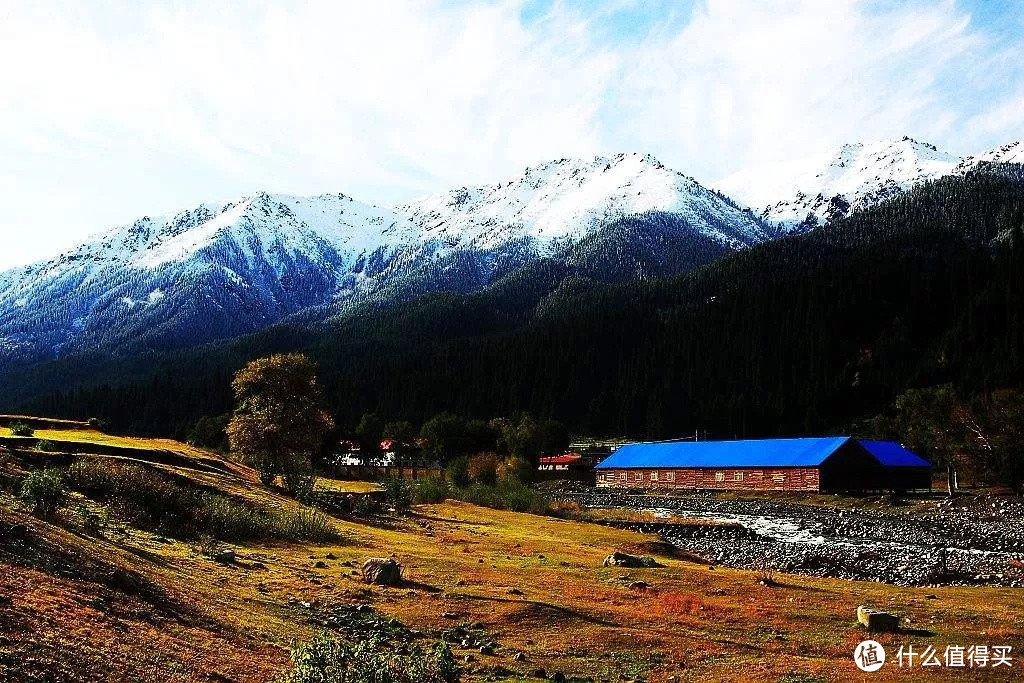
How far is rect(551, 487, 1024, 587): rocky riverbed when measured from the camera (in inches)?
1358

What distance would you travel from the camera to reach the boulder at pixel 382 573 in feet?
74.4

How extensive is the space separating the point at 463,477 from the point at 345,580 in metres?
53.5

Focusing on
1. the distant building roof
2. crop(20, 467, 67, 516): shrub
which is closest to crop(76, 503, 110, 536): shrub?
crop(20, 467, 67, 516): shrub

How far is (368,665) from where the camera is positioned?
13719 mm

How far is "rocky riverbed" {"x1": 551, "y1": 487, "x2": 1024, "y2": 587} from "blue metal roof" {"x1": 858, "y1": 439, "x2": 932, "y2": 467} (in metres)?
20.7

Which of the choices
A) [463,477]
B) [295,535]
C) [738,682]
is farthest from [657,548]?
[463,477]

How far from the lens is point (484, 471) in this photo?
3019 inches

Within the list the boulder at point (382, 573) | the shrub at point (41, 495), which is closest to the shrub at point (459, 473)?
the boulder at point (382, 573)

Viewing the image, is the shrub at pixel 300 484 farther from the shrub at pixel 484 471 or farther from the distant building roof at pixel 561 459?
the distant building roof at pixel 561 459

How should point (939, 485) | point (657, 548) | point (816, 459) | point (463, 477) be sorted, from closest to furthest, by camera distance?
point (657, 548)
point (463, 477)
point (816, 459)
point (939, 485)

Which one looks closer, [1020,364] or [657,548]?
[657,548]

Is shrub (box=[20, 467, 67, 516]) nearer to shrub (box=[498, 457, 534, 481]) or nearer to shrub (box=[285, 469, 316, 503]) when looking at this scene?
shrub (box=[285, 469, 316, 503])

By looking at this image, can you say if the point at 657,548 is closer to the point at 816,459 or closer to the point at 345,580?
the point at 345,580

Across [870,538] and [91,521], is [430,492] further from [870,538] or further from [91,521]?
[91,521]
